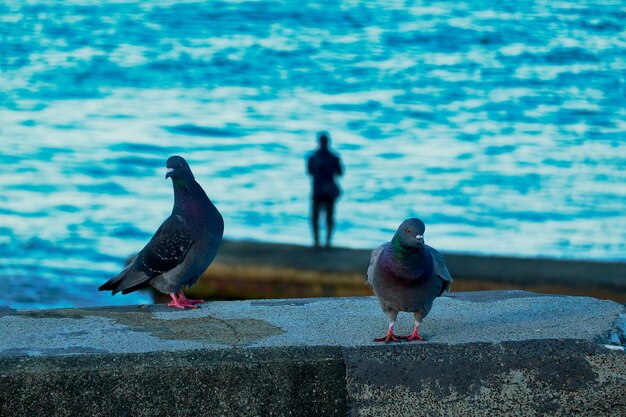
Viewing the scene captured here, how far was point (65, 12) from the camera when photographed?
41.1 m

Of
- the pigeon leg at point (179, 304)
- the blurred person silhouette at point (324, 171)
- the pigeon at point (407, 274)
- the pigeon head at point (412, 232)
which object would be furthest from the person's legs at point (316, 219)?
the pigeon head at point (412, 232)

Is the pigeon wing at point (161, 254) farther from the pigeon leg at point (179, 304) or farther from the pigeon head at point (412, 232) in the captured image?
the pigeon head at point (412, 232)

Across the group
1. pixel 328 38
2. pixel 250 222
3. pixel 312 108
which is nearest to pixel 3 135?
pixel 312 108

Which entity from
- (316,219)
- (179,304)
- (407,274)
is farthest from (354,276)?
(407,274)

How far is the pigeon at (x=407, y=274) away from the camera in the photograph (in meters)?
3.94

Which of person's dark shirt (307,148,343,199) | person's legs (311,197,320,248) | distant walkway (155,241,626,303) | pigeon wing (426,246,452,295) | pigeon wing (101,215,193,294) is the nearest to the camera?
pigeon wing (426,246,452,295)

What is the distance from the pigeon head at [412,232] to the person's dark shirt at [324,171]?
7.79m

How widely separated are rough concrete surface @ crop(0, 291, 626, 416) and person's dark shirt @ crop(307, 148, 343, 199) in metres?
7.42

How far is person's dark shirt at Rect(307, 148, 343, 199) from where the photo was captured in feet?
Answer: 38.5

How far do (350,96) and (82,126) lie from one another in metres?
7.03

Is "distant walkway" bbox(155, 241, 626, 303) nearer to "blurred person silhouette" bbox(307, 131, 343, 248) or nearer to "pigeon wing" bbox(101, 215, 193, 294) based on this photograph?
"blurred person silhouette" bbox(307, 131, 343, 248)

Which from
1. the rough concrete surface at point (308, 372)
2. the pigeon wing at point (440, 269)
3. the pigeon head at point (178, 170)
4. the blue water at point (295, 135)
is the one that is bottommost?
the blue water at point (295, 135)

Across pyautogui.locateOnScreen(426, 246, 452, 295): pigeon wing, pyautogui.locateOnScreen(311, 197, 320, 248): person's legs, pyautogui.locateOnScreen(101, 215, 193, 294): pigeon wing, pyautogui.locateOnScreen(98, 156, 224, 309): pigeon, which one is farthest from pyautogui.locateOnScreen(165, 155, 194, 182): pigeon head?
pyautogui.locateOnScreen(311, 197, 320, 248): person's legs

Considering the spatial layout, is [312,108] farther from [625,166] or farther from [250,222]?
[250,222]
